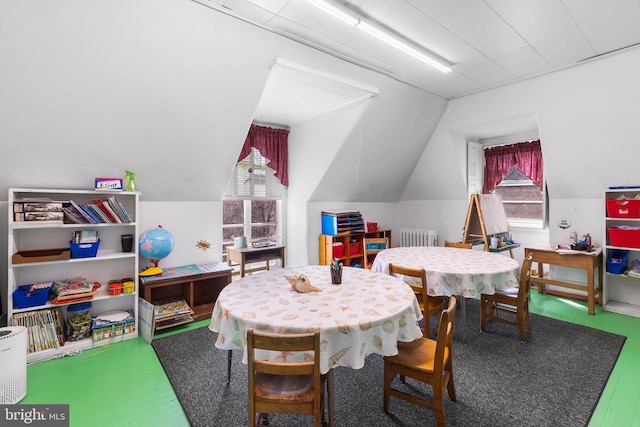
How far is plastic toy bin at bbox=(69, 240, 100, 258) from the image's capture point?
2.94 m

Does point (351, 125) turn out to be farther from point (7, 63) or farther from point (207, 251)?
point (7, 63)

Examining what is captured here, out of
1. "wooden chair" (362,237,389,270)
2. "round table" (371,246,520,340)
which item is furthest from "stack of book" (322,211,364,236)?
"round table" (371,246,520,340)

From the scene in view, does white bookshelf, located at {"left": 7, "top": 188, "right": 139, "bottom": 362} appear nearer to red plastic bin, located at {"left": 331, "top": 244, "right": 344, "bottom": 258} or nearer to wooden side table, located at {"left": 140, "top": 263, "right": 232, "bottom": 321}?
wooden side table, located at {"left": 140, "top": 263, "right": 232, "bottom": 321}

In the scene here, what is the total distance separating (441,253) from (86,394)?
11.6ft

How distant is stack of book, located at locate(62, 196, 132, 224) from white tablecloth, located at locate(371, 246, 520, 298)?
275cm

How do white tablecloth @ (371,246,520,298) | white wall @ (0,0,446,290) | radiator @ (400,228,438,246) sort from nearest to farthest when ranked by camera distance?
white wall @ (0,0,446,290), white tablecloth @ (371,246,520,298), radiator @ (400,228,438,246)

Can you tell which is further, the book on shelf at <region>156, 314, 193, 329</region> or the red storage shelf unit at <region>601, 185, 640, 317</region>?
the red storage shelf unit at <region>601, 185, 640, 317</region>

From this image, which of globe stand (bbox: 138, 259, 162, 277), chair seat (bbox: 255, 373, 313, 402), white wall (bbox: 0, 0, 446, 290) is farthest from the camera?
globe stand (bbox: 138, 259, 162, 277)

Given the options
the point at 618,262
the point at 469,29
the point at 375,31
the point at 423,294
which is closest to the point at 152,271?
the point at 423,294

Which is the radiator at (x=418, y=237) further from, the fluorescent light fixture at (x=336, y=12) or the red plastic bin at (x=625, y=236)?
the fluorescent light fixture at (x=336, y=12)

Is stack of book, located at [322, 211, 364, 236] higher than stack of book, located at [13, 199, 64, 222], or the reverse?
stack of book, located at [13, 199, 64, 222]

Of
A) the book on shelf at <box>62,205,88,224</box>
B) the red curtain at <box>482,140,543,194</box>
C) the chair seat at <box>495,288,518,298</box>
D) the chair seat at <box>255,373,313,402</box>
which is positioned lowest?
the chair seat at <box>255,373,313,402</box>

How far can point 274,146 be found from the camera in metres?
5.15

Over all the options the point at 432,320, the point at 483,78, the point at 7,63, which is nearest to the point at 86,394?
the point at 7,63
